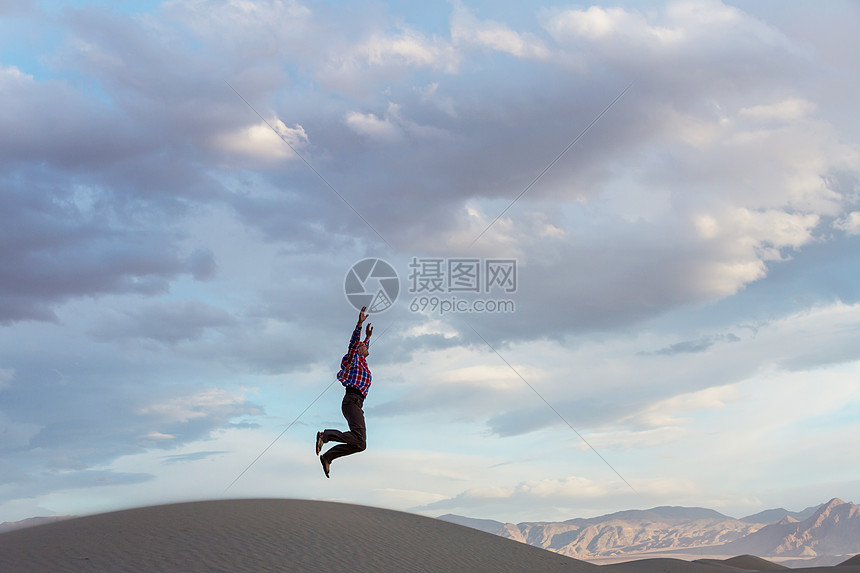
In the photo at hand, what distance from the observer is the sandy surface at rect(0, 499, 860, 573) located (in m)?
12.9

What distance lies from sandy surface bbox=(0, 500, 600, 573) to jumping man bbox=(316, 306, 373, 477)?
188cm

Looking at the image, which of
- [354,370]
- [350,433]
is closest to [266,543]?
[350,433]

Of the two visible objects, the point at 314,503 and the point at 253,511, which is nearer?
the point at 253,511

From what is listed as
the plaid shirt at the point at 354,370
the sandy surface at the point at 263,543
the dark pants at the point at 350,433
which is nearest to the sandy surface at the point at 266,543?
the sandy surface at the point at 263,543

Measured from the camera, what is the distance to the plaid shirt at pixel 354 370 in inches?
610

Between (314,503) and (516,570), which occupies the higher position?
(314,503)

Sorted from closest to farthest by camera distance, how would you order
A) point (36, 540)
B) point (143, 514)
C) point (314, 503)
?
point (36, 540) < point (143, 514) < point (314, 503)

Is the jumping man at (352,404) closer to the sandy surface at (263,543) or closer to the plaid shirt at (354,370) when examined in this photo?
the plaid shirt at (354,370)

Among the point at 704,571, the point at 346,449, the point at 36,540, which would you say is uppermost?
the point at 346,449

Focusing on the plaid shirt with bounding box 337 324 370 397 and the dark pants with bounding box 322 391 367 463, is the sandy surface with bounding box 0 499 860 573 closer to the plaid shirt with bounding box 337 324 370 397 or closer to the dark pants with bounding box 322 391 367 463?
the dark pants with bounding box 322 391 367 463

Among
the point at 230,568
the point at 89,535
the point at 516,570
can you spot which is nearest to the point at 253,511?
the point at 89,535

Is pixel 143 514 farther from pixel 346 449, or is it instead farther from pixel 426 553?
pixel 426 553

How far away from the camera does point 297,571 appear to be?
12695mm

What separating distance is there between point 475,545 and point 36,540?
998cm
